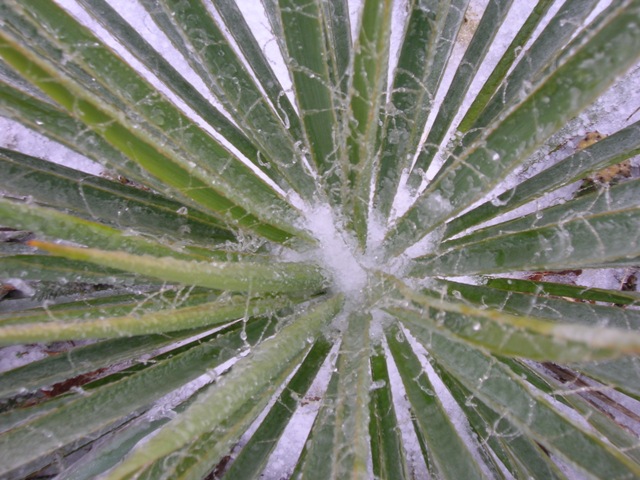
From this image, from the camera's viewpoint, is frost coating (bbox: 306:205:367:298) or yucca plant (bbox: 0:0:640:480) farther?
frost coating (bbox: 306:205:367:298)

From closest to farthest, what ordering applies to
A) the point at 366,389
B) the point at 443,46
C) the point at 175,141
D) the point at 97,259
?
the point at 97,259 → the point at 366,389 → the point at 175,141 → the point at 443,46

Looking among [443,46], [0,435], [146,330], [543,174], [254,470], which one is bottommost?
[254,470]

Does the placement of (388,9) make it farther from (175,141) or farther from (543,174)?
(543,174)

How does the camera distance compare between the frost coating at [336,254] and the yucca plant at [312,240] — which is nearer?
the yucca plant at [312,240]

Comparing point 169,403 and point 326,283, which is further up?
point 326,283

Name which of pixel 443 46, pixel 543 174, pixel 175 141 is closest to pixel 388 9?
pixel 175 141

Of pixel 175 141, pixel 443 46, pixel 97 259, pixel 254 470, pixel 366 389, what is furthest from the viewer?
pixel 443 46

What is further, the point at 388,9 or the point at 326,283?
the point at 326,283
